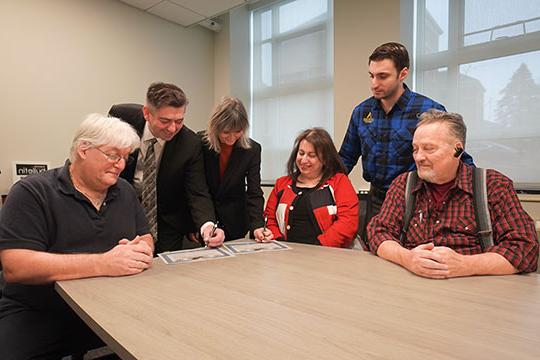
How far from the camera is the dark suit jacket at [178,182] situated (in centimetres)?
194

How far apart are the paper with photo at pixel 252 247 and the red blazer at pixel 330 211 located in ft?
0.74

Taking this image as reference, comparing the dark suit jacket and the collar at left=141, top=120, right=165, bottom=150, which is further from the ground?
the collar at left=141, top=120, right=165, bottom=150

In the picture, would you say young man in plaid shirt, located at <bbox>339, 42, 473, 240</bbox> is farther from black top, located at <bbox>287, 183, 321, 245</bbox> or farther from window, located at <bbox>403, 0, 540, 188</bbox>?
window, located at <bbox>403, 0, 540, 188</bbox>

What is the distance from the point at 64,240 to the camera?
1.26 metres

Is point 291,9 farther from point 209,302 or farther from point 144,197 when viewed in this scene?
point 209,302

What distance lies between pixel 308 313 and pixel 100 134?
1008 mm

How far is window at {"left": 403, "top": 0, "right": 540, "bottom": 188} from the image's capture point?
2643 mm

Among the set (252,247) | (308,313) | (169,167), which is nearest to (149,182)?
(169,167)

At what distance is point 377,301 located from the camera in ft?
3.26

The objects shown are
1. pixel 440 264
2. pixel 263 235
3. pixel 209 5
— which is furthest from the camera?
pixel 209 5

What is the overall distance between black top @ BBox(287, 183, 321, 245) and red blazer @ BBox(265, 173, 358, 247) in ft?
0.08

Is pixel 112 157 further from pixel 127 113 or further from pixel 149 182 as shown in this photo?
pixel 127 113

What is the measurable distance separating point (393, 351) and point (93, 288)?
Answer: 0.89m

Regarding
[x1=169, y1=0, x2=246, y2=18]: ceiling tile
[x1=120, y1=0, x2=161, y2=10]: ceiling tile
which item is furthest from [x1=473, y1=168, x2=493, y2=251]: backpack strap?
[x1=120, y1=0, x2=161, y2=10]: ceiling tile
